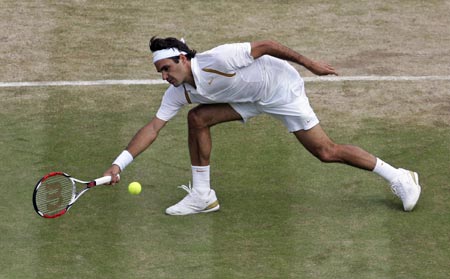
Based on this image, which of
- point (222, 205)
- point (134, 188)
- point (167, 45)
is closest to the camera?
point (167, 45)

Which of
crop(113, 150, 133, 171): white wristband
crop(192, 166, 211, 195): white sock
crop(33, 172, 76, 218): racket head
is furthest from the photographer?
crop(192, 166, 211, 195): white sock

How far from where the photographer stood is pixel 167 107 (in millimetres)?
13344

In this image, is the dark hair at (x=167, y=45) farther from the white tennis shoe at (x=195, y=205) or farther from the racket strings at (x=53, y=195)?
the racket strings at (x=53, y=195)

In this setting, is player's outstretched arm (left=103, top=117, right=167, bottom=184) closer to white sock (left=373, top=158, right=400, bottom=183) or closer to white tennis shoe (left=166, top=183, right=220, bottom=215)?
white tennis shoe (left=166, top=183, right=220, bottom=215)

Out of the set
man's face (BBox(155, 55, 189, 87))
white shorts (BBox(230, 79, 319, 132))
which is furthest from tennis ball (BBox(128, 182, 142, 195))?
white shorts (BBox(230, 79, 319, 132))

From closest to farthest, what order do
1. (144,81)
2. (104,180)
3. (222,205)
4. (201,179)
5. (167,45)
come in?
(104,180) → (167,45) → (201,179) → (222,205) → (144,81)

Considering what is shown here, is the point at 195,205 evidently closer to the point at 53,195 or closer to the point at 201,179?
the point at 201,179

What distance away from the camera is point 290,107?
1313 centimetres

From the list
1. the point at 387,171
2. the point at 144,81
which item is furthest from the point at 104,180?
the point at 144,81

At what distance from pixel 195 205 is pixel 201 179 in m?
0.27

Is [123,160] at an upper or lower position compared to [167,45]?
lower

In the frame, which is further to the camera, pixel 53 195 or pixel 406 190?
pixel 406 190

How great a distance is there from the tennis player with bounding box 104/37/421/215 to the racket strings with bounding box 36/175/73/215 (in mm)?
474

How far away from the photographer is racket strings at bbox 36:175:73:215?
40.9 feet
